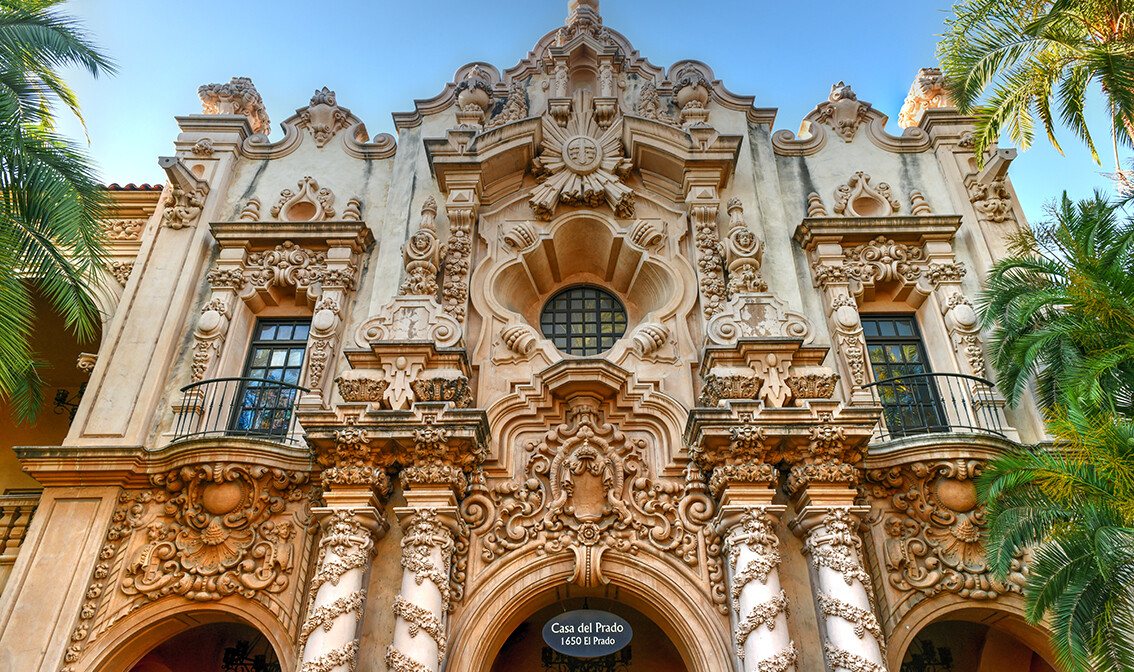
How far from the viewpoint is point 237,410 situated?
1174cm

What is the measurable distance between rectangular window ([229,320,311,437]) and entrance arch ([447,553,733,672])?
417 cm

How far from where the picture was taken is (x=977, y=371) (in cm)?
1148

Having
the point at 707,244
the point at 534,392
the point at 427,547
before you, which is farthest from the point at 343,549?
the point at 707,244

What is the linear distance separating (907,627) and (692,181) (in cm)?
771

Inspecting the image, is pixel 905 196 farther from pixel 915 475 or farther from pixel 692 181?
pixel 915 475

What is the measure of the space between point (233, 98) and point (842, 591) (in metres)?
14.3

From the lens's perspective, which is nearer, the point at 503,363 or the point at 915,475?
the point at 915,475

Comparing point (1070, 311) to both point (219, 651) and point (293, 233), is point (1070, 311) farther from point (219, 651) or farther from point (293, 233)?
point (219, 651)

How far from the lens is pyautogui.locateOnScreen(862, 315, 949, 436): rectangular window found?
Result: 1145 centimetres

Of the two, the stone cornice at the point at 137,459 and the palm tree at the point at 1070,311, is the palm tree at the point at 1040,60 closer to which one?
the palm tree at the point at 1070,311

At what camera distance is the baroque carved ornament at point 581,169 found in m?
13.3

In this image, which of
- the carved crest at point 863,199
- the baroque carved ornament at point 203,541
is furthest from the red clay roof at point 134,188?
the carved crest at point 863,199

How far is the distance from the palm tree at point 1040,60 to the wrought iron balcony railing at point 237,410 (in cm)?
1131

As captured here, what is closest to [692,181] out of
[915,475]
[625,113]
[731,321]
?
[625,113]
